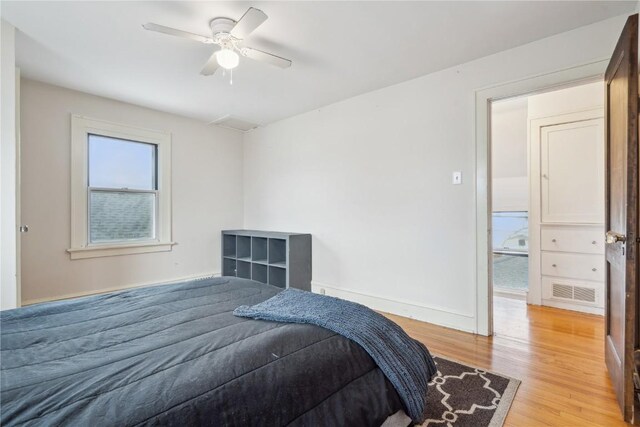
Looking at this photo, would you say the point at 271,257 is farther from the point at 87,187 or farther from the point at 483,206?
the point at 483,206

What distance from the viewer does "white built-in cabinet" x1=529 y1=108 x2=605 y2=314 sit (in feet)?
10.9

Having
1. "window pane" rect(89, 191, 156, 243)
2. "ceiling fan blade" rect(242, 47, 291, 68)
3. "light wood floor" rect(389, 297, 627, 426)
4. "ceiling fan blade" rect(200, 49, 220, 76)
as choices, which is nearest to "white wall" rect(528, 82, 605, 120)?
"light wood floor" rect(389, 297, 627, 426)

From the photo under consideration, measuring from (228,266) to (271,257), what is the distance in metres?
0.96

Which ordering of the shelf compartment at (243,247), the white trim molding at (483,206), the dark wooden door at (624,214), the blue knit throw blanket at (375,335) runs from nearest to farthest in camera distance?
the blue knit throw blanket at (375,335)
the dark wooden door at (624,214)
the white trim molding at (483,206)
the shelf compartment at (243,247)

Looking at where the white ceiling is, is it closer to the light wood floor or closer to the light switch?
the light switch

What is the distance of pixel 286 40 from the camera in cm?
241

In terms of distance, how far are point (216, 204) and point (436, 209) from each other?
120 inches

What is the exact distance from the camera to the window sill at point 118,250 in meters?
3.40

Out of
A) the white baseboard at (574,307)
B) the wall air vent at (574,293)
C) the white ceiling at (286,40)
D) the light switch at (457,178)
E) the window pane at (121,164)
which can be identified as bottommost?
the white baseboard at (574,307)

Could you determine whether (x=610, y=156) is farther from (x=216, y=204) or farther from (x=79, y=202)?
(x=79, y=202)

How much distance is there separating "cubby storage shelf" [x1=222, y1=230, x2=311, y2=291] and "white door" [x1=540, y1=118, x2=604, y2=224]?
282 cm

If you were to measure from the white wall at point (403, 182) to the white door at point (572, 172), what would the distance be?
1.47m

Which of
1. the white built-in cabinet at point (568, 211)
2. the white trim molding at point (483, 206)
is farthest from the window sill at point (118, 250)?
the white built-in cabinet at point (568, 211)

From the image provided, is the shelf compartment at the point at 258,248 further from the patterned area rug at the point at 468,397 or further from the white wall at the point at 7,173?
the patterned area rug at the point at 468,397
